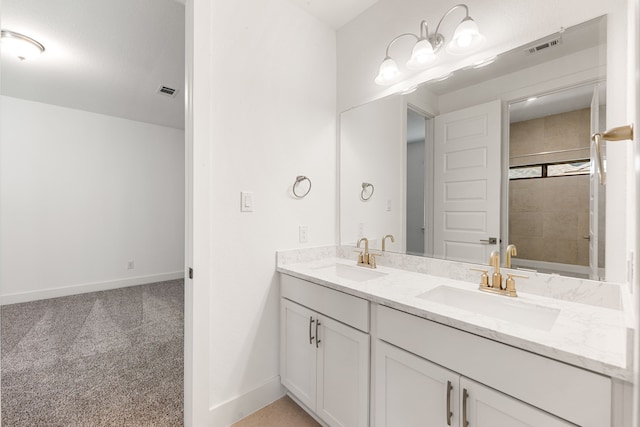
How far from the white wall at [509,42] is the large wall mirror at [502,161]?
0.04m

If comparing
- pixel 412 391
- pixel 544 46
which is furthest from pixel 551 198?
pixel 412 391

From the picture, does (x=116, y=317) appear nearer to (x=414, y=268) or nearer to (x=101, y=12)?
(x=101, y=12)

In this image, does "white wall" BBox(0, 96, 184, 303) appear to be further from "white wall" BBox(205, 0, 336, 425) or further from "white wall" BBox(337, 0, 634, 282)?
"white wall" BBox(337, 0, 634, 282)

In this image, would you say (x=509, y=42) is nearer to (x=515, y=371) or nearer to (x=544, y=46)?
(x=544, y=46)

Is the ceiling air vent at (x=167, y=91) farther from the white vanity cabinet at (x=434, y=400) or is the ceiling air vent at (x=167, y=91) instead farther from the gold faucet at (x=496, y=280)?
the gold faucet at (x=496, y=280)

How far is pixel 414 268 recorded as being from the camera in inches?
68.3

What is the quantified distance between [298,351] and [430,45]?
186cm

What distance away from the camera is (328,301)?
1486 mm

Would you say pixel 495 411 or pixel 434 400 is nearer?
pixel 495 411

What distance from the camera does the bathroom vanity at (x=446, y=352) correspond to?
0.78 metres

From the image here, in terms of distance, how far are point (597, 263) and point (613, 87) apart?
0.68 meters

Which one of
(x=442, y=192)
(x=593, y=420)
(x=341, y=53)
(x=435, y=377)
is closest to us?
(x=593, y=420)

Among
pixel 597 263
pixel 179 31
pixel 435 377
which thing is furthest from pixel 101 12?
pixel 597 263

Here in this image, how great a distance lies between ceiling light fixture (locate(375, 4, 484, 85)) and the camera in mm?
1386
